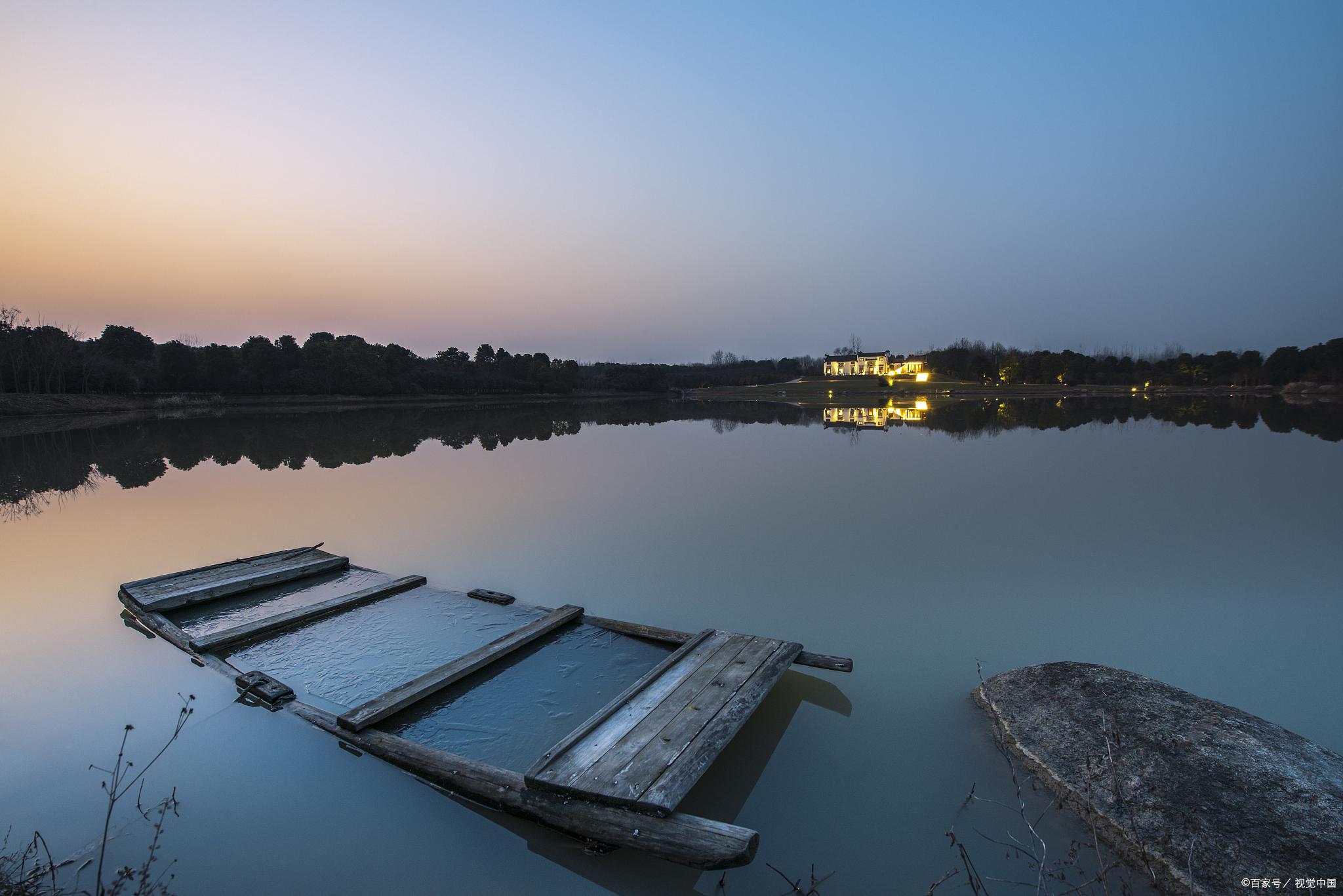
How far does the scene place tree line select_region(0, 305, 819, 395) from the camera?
46.0m

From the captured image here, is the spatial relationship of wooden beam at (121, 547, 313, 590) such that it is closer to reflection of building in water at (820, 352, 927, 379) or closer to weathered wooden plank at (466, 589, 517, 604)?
weathered wooden plank at (466, 589, 517, 604)

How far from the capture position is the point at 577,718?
17.3 feet

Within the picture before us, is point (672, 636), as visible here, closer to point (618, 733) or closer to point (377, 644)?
point (618, 733)

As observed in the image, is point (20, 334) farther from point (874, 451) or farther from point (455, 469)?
point (874, 451)

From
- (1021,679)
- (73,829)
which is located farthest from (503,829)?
(1021,679)

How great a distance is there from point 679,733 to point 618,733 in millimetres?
457

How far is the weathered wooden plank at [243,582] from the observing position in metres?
7.91

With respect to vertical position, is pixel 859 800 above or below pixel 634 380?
below

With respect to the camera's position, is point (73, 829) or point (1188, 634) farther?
point (1188, 634)

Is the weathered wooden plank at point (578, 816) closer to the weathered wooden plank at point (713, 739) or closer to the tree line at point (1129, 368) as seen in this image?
the weathered wooden plank at point (713, 739)

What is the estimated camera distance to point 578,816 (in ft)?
11.7

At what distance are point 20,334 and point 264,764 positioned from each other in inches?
2504

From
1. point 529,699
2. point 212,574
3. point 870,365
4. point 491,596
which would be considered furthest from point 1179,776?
point 870,365

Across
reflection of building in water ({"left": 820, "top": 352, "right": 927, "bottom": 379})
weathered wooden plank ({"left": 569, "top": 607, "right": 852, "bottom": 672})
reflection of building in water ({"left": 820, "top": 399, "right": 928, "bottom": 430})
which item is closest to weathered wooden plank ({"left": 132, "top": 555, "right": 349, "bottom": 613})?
weathered wooden plank ({"left": 569, "top": 607, "right": 852, "bottom": 672})
